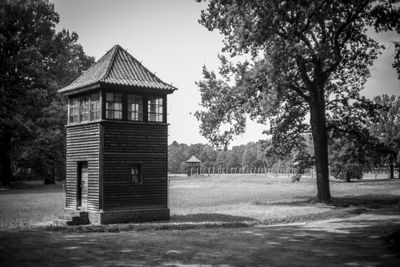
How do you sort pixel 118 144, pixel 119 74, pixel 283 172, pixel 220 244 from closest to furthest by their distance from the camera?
pixel 220 244 < pixel 118 144 < pixel 119 74 < pixel 283 172

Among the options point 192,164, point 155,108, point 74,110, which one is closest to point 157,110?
point 155,108

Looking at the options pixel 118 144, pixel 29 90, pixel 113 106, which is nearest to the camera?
pixel 118 144

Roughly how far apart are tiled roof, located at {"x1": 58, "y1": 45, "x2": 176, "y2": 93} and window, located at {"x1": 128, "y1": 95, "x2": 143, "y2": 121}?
2.88 ft

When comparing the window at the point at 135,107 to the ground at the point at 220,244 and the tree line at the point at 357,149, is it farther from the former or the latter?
the tree line at the point at 357,149

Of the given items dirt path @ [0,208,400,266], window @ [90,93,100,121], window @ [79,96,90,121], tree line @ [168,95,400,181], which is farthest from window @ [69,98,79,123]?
tree line @ [168,95,400,181]

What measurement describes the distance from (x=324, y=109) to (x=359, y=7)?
7805mm

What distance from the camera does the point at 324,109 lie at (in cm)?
3275

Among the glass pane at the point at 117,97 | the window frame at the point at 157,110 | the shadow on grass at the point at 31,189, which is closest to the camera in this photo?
the glass pane at the point at 117,97

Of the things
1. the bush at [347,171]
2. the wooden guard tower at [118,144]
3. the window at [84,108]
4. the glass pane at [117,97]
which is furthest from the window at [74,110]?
the bush at [347,171]

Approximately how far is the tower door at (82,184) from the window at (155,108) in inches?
176

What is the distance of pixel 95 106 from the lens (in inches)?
909

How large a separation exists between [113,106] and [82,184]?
4659 mm

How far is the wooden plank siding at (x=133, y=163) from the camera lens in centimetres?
2230

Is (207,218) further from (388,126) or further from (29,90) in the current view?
(388,126)
